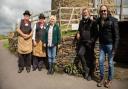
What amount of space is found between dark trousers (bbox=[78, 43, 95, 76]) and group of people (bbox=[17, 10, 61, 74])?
966 millimetres

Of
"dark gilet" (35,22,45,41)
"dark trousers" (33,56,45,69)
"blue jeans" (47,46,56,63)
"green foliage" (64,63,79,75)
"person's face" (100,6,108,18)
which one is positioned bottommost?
"green foliage" (64,63,79,75)

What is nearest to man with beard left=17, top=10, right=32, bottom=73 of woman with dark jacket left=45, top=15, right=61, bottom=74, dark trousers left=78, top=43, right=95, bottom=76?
woman with dark jacket left=45, top=15, right=61, bottom=74

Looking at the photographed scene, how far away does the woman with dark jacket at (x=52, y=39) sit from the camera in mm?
14258

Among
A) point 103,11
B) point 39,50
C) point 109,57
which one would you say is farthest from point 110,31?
point 39,50

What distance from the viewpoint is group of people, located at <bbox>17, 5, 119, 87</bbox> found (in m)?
12.9

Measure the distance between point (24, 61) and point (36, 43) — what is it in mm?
811

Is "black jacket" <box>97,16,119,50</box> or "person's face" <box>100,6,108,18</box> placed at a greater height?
"person's face" <box>100,6,108,18</box>

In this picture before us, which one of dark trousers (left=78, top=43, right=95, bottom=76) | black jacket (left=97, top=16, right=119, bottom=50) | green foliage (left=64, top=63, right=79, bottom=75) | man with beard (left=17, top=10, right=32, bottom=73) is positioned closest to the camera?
black jacket (left=97, top=16, right=119, bottom=50)

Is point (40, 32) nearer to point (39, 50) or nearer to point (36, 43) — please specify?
point (36, 43)

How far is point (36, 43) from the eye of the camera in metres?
15.0

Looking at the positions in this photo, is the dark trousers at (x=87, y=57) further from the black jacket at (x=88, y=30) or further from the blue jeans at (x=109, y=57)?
the blue jeans at (x=109, y=57)

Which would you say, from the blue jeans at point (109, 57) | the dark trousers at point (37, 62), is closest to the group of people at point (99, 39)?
the blue jeans at point (109, 57)

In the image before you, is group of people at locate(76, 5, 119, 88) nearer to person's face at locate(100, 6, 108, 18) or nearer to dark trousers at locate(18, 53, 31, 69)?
person's face at locate(100, 6, 108, 18)

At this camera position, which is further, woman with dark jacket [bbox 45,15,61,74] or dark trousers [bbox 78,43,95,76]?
woman with dark jacket [bbox 45,15,61,74]
